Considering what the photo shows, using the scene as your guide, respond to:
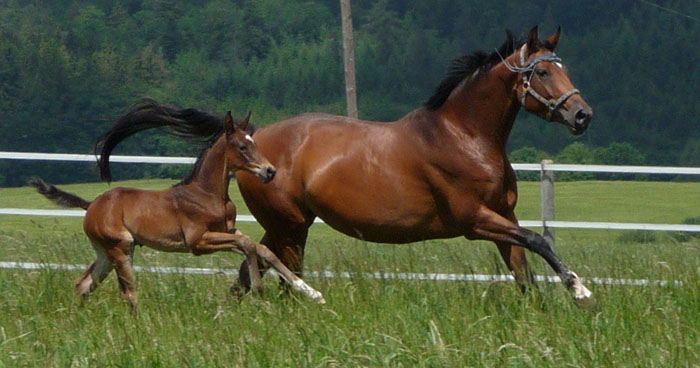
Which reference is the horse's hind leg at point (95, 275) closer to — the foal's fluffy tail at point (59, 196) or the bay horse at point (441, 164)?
the foal's fluffy tail at point (59, 196)

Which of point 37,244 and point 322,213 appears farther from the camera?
point 37,244

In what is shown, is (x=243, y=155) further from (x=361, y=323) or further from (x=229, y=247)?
(x=361, y=323)

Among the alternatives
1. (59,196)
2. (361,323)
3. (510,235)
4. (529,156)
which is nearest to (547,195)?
(510,235)

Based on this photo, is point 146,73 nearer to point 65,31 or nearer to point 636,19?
point 65,31

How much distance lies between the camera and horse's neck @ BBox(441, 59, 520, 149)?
7.00 metres

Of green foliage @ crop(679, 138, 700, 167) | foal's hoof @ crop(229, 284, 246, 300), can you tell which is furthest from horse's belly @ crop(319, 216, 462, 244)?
green foliage @ crop(679, 138, 700, 167)

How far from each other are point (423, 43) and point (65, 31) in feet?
47.2

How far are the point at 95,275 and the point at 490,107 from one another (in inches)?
99.1

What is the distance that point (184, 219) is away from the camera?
22.1 feet

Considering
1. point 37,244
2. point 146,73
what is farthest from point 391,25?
point 37,244

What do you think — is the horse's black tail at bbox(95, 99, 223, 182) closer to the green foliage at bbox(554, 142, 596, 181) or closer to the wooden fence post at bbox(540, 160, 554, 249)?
the wooden fence post at bbox(540, 160, 554, 249)

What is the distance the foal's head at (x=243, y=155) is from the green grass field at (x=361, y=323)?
0.70m

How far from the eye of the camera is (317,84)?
46.4m

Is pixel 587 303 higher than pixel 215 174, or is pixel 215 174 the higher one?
pixel 215 174
